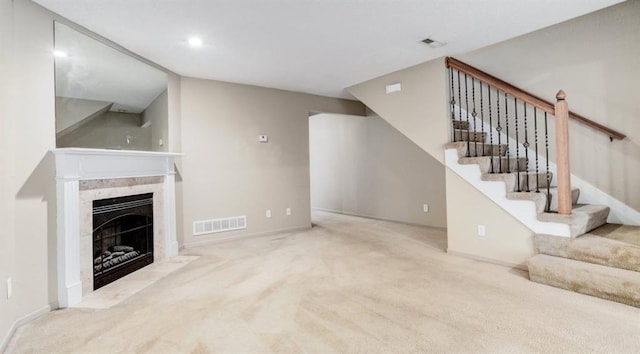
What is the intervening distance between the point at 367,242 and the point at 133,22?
3679 mm

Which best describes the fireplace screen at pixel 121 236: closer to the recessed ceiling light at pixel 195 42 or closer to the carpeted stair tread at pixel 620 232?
the recessed ceiling light at pixel 195 42

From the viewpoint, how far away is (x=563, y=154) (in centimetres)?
284

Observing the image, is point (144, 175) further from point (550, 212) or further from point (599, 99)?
point (599, 99)

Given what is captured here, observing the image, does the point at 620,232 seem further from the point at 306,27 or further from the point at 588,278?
the point at 306,27

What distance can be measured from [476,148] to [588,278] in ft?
5.62

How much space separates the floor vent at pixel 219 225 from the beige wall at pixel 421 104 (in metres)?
2.67

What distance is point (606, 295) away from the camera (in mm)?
2391

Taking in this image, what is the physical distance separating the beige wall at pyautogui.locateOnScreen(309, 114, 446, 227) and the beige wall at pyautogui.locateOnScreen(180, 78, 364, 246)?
4.34 feet

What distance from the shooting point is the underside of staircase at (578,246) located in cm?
240

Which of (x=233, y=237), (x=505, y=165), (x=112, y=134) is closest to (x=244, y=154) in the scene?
(x=233, y=237)

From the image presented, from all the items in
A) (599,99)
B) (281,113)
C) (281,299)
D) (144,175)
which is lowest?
(281,299)

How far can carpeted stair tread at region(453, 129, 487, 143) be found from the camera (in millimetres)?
3883

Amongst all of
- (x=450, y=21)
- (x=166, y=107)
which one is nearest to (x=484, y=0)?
(x=450, y=21)

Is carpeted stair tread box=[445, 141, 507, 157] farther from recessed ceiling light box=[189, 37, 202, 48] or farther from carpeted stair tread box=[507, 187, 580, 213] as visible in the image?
recessed ceiling light box=[189, 37, 202, 48]
